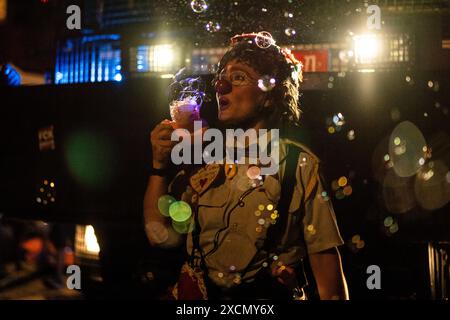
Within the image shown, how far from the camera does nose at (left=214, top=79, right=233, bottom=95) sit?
10.0 feet

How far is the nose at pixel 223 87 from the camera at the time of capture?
306 centimetres

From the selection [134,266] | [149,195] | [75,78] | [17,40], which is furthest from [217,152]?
[17,40]

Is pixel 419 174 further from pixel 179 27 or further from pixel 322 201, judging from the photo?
pixel 179 27

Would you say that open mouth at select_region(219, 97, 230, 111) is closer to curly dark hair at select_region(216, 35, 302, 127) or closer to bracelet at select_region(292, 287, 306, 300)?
curly dark hair at select_region(216, 35, 302, 127)

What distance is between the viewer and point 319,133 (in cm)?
305

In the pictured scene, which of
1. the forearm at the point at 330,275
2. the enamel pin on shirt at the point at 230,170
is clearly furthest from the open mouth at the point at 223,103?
the forearm at the point at 330,275

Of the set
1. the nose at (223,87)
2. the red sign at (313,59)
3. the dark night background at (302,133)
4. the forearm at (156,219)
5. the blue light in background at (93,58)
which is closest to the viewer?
the dark night background at (302,133)

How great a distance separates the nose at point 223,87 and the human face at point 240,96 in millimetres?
16

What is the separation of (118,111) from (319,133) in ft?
5.02

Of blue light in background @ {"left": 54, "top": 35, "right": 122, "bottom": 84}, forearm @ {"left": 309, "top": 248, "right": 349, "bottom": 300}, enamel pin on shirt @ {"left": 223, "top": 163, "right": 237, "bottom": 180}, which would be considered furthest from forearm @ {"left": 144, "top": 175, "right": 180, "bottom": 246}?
blue light in background @ {"left": 54, "top": 35, "right": 122, "bottom": 84}

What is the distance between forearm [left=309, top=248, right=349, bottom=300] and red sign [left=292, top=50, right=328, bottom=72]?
4.55 feet

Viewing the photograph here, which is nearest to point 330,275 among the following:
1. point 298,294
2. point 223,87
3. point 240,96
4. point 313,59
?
Answer: point 298,294

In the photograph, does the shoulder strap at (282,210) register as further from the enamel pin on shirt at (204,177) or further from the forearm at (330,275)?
the enamel pin on shirt at (204,177)

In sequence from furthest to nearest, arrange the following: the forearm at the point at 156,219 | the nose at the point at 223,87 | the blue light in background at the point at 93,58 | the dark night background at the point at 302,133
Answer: the blue light in background at the point at 93,58
the forearm at the point at 156,219
the nose at the point at 223,87
the dark night background at the point at 302,133
